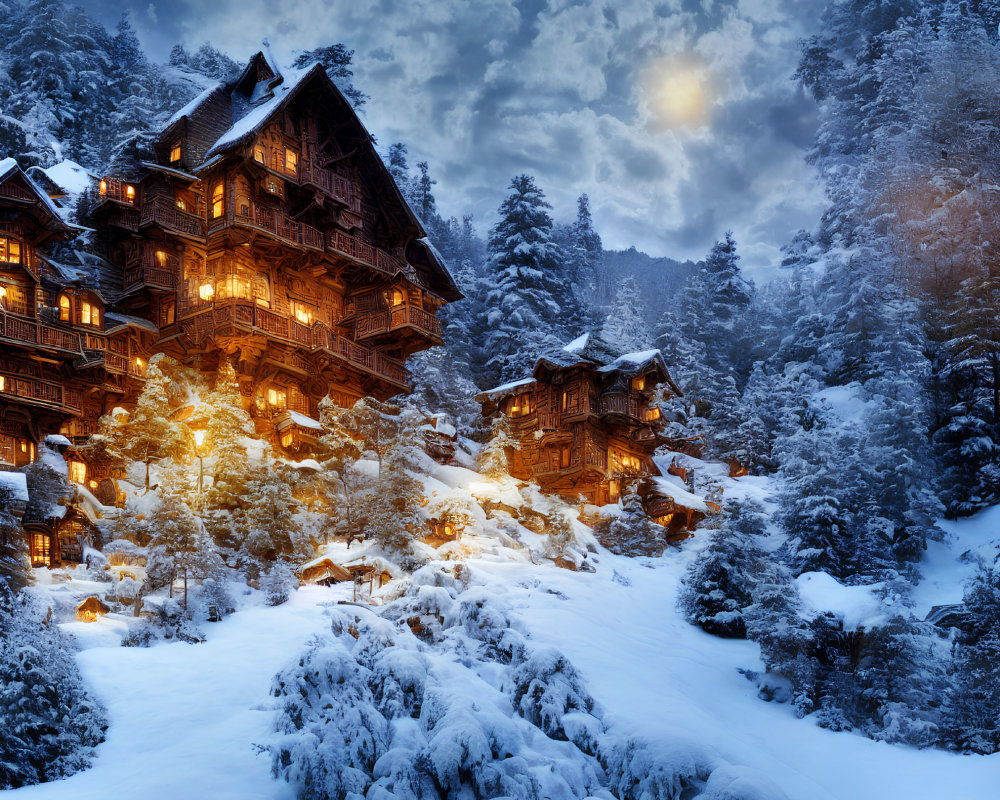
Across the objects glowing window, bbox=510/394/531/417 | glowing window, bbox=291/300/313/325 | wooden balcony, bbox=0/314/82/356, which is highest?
glowing window, bbox=291/300/313/325

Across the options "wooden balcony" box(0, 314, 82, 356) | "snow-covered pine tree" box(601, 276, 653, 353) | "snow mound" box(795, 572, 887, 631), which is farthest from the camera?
"snow-covered pine tree" box(601, 276, 653, 353)

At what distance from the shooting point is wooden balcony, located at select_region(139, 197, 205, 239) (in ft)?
125

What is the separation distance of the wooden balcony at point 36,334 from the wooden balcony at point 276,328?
5.21 meters

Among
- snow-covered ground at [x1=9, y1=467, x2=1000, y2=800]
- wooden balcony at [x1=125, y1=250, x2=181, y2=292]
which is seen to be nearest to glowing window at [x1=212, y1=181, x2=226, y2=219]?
wooden balcony at [x1=125, y1=250, x2=181, y2=292]

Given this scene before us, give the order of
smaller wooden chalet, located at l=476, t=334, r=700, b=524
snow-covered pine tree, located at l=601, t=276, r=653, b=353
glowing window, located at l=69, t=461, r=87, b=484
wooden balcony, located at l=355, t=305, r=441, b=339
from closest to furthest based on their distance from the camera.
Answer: glowing window, located at l=69, t=461, r=87, b=484
wooden balcony, located at l=355, t=305, r=441, b=339
smaller wooden chalet, located at l=476, t=334, r=700, b=524
snow-covered pine tree, located at l=601, t=276, r=653, b=353

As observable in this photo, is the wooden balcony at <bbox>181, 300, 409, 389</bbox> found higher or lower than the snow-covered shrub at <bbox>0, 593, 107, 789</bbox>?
higher

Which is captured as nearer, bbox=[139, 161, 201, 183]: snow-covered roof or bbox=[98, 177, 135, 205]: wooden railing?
bbox=[139, 161, 201, 183]: snow-covered roof

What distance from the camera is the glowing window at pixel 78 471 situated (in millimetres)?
34000

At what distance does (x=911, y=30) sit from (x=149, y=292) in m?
56.3

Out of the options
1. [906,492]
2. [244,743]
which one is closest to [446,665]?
[244,743]

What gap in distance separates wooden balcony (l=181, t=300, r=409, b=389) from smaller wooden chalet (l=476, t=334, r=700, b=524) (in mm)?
8607

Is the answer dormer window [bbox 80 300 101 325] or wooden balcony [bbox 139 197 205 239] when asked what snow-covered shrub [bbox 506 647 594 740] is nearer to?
dormer window [bbox 80 300 101 325]

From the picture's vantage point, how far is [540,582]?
27.8 metres

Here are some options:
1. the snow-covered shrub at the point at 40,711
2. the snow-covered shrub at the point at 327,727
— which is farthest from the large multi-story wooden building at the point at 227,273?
the snow-covered shrub at the point at 327,727
